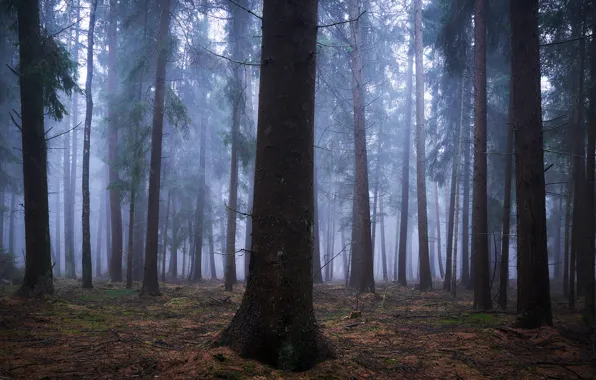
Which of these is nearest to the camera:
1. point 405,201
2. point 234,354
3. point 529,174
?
point 234,354

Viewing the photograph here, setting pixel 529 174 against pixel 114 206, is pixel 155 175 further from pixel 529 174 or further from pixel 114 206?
pixel 529 174

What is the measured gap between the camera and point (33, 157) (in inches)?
404

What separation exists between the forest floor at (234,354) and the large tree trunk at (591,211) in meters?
0.43

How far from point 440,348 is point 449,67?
34.6ft

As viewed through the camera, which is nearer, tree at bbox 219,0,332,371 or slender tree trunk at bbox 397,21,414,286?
tree at bbox 219,0,332,371

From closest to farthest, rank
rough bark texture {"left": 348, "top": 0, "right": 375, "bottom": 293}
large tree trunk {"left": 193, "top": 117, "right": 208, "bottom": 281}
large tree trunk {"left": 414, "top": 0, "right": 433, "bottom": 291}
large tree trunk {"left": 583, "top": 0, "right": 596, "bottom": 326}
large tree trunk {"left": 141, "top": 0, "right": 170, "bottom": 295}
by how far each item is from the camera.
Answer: large tree trunk {"left": 583, "top": 0, "right": 596, "bottom": 326}
large tree trunk {"left": 141, "top": 0, "right": 170, "bottom": 295}
rough bark texture {"left": 348, "top": 0, "right": 375, "bottom": 293}
large tree trunk {"left": 414, "top": 0, "right": 433, "bottom": 291}
large tree trunk {"left": 193, "top": 117, "right": 208, "bottom": 281}

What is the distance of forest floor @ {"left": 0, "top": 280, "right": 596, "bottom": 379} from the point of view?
4.07 meters

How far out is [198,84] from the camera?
22.7 metres

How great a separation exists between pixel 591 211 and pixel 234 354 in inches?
376

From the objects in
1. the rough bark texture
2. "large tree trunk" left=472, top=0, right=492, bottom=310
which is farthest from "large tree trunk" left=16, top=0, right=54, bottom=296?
"large tree trunk" left=472, top=0, right=492, bottom=310

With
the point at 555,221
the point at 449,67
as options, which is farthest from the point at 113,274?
the point at 555,221

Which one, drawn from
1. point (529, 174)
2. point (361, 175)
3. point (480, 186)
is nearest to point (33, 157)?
point (361, 175)

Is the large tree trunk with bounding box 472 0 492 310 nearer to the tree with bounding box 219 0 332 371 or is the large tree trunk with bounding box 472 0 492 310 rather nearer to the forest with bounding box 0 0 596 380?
the forest with bounding box 0 0 596 380

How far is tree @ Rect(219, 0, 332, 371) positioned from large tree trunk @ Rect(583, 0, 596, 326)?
7007 mm
